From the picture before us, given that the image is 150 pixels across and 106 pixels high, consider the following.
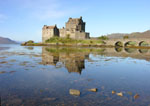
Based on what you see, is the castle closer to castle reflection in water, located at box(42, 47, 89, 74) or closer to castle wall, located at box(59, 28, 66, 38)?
castle wall, located at box(59, 28, 66, 38)

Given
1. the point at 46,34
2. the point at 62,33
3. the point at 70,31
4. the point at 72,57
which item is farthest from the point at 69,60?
the point at 46,34

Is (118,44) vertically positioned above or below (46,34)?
below

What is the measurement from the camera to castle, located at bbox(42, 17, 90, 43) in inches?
3588

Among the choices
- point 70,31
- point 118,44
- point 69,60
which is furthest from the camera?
point 70,31

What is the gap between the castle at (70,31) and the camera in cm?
9112

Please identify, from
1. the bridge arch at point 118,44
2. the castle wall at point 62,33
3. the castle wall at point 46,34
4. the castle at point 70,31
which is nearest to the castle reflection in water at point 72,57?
the bridge arch at point 118,44

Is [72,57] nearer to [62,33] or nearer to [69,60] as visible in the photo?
[69,60]

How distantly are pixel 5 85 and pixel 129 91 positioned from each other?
888cm

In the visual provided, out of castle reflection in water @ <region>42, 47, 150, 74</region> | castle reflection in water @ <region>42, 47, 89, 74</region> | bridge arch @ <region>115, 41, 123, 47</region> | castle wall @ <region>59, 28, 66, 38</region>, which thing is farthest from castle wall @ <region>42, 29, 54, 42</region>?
castle reflection in water @ <region>42, 47, 89, 74</region>

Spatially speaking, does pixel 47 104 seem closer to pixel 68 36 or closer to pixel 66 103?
pixel 66 103

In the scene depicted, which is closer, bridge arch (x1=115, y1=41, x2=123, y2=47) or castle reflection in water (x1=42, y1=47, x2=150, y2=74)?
castle reflection in water (x1=42, y1=47, x2=150, y2=74)

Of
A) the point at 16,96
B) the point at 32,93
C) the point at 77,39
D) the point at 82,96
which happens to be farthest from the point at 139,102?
the point at 77,39

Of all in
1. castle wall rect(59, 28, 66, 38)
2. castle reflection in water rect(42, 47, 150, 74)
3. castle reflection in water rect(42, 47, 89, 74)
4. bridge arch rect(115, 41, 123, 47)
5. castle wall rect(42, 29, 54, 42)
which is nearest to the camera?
castle reflection in water rect(42, 47, 89, 74)

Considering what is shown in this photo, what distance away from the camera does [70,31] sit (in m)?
94.2
